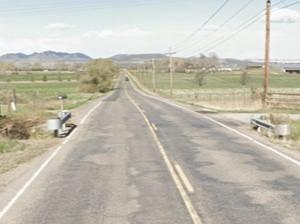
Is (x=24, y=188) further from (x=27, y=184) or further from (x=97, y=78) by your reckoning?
(x=97, y=78)

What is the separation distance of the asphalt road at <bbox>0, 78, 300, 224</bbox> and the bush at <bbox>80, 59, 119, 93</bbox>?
100118mm

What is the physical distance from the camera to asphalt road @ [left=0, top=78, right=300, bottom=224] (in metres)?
8.40

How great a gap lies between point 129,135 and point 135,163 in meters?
7.29

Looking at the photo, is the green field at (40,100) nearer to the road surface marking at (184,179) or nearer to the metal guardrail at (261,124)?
the metal guardrail at (261,124)

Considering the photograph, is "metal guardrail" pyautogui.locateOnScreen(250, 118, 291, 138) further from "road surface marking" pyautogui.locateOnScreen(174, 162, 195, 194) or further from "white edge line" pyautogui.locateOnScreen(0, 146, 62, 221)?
"white edge line" pyautogui.locateOnScreen(0, 146, 62, 221)

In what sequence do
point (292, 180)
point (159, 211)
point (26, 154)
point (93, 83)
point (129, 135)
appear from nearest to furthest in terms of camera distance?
point (159, 211)
point (292, 180)
point (26, 154)
point (129, 135)
point (93, 83)

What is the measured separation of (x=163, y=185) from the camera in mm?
10859

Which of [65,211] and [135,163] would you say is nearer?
[65,211]

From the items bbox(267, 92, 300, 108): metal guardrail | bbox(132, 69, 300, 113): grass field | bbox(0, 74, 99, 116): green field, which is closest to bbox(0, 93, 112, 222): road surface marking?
bbox(0, 74, 99, 116): green field

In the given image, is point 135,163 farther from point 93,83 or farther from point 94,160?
point 93,83

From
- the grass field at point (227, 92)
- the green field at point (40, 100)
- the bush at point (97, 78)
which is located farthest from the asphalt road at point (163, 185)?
the bush at point (97, 78)

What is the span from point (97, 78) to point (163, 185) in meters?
111

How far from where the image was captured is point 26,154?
16344 millimetres

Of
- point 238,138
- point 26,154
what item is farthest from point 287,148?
point 26,154
